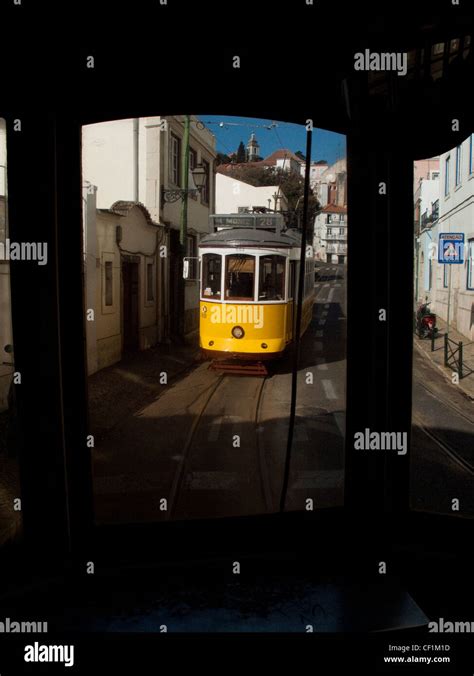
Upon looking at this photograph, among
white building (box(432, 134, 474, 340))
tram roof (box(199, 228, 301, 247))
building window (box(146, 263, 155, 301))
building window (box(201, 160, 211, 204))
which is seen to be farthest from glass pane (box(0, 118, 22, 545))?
building window (box(201, 160, 211, 204))

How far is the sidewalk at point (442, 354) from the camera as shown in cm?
347

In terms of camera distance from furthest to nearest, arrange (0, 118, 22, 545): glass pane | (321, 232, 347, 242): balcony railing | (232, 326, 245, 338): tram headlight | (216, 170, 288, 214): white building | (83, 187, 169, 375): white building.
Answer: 1. (232, 326, 245, 338): tram headlight
2. (216, 170, 288, 214): white building
3. (83, 187, 169, 375): white building
4. (321, 232, 347, 242): balcony railing
5. (0, 118, 22, 545): glass pane

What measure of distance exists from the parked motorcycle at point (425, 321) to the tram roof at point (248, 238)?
111 centimetres

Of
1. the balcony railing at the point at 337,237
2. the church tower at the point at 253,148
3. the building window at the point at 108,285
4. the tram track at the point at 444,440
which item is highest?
the church tower at the point at 253,148

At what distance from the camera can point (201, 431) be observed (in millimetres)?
5699

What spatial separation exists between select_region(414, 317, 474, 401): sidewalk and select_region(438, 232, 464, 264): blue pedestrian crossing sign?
0.45m

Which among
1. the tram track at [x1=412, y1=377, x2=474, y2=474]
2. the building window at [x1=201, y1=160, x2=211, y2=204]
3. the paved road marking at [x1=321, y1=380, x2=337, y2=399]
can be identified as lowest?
the tram track at [x1=412, y1=377, x2=474, y2=474]

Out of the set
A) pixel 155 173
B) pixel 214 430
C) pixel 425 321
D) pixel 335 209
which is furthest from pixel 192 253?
pixel 335 209

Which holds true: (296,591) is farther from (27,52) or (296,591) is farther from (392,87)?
(27,52)

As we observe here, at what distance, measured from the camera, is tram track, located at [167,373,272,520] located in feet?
14.5

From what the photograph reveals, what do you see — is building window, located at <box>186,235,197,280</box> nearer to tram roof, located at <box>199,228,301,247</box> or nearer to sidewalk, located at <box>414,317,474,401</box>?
tram roof, located at <box>199,228,301,247</box>

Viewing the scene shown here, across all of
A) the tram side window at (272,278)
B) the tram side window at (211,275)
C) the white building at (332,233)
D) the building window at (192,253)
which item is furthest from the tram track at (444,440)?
the tram side window at (211,275)

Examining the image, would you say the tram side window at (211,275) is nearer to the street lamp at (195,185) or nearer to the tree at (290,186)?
the street lamp at (195,185)

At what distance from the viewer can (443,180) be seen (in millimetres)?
3588
